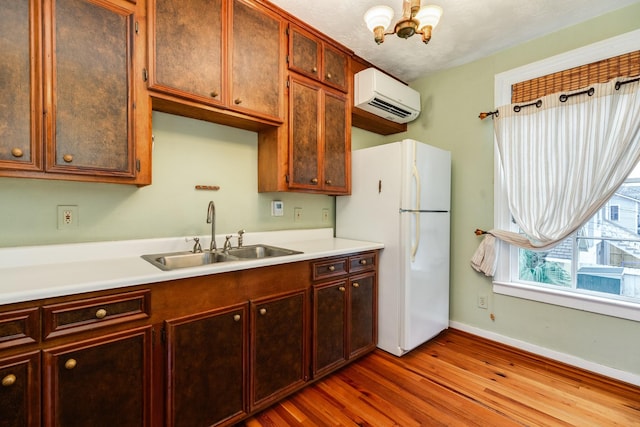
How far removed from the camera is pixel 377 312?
2.41m

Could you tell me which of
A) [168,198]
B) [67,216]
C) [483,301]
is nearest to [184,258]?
[168,198]

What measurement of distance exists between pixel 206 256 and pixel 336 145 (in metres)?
1.36

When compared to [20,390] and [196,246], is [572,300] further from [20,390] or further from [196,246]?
[20,390]

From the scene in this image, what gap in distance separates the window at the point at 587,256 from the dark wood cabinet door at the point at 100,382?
106 inches

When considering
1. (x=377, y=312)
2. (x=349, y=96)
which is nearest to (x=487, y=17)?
(x=349, y=96)

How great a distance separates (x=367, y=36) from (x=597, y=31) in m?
1.64

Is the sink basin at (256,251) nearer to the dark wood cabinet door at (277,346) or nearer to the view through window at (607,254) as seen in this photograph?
the dark wood cabinet door at (277,346)

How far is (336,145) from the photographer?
97.3 inches

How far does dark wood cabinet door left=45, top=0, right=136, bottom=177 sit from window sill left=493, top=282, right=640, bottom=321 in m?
2.93

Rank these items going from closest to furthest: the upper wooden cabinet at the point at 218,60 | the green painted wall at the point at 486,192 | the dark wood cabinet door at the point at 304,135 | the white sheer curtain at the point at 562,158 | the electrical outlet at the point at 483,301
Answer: the upper wooden cabinet at the point at 218,60 < the white sheer curtain at the point at 562,158 < the green painted wall at the point at 486,192 < the dark wood cabinet door at the point at 304,135 < the electrical outlet at the point at 483,301

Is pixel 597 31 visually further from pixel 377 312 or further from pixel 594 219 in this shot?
pixel 377 312

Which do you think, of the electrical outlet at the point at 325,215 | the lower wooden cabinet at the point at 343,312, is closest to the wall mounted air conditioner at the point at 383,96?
the electrical outlet at the point at 325,215

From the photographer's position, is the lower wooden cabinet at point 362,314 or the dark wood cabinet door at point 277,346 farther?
the lower wooden cabinet at point 362,314

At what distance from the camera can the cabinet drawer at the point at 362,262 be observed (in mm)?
2170
